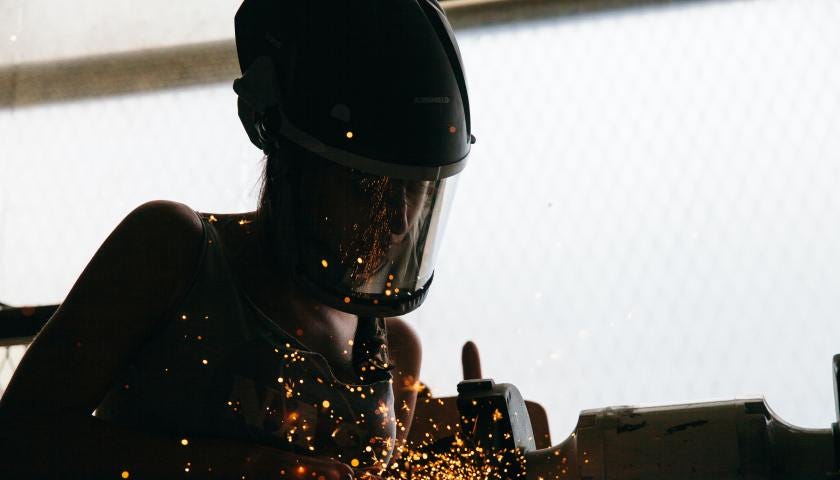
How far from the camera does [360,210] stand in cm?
77

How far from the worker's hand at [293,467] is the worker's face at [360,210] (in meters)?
0.19

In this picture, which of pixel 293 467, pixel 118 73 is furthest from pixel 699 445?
pixel 118 73

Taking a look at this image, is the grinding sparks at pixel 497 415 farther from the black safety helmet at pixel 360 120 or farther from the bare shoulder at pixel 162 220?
the bare shoulder at pixel 162 220

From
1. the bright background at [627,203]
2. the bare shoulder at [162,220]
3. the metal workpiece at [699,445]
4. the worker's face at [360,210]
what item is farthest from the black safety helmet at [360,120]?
the bright background at [627,203]

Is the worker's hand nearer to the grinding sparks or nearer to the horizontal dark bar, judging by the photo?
the grinding sparks

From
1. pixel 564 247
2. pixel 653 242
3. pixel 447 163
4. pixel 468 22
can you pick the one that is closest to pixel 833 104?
pixel 653 242

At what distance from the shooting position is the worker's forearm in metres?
0.68

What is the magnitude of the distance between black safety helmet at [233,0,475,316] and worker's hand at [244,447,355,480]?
16 cm

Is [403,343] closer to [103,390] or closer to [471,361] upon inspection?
[471,361]

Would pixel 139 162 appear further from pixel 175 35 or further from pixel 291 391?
pixel 291 391

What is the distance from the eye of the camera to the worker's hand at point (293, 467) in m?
0.70

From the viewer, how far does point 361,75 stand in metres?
0.73

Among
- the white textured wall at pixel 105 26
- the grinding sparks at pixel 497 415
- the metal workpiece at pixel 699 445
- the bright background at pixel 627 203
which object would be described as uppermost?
the white textured wall at pixel 105 26

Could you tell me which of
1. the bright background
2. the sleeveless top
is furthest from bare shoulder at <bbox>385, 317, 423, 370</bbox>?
the bright background
